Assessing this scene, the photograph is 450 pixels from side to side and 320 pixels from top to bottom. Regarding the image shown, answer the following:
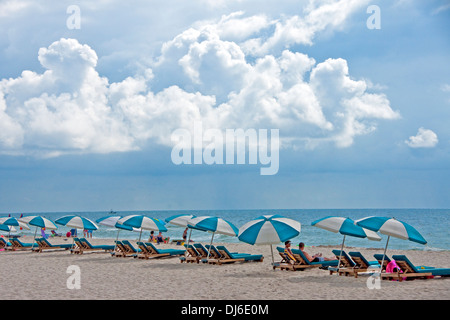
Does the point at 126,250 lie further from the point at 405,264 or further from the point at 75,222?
the point at 405,264

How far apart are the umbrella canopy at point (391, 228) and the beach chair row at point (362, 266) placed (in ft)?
2.19

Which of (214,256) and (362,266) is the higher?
(362,266)

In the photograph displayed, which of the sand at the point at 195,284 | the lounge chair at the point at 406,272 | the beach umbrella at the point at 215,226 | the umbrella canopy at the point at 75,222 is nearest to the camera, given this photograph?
the sand at the point at 195,284

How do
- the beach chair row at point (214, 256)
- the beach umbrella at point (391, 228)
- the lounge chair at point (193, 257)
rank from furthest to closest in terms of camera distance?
1. the lounge chair at point (193, 257)
2. the beach chair row at point (214, 256)
3. the beach umbrella at point (391, 228)

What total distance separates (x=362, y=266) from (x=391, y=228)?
6.59 feet

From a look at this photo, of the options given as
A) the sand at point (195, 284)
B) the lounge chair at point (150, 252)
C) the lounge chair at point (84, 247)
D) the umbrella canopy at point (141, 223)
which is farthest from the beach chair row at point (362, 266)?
the lounge chair at point (84, 247)

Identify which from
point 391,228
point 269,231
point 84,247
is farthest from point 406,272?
point 84,247

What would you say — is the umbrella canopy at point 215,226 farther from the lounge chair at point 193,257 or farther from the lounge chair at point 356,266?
the lounge chair at point 356,266

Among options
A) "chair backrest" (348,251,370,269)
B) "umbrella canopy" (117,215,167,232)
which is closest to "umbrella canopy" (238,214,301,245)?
"chair backrest" (348,251,370,269)

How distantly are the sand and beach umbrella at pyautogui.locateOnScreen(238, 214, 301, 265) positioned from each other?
99cm

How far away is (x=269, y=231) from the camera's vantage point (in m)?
13.6

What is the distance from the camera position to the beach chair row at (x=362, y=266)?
40.4 feet
